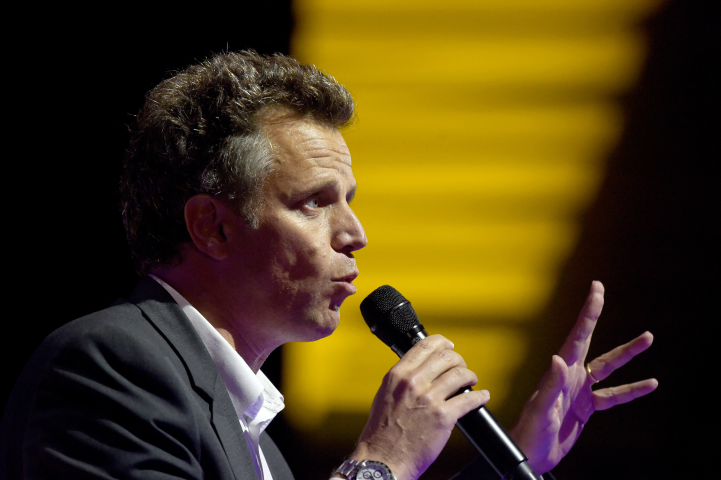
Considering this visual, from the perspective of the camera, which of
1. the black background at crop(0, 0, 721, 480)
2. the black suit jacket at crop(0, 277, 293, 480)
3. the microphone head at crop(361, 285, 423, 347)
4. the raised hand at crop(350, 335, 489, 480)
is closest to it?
the black suit jacket at crop(0, 277, 293, 480)

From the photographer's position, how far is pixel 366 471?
1089 mm

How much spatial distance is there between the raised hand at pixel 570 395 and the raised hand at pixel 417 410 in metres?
0.48

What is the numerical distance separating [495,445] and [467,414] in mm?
77

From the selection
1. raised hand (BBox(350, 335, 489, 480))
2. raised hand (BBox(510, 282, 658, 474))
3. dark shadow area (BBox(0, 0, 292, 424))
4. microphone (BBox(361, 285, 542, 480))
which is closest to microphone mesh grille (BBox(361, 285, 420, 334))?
microphone (BBox(361, 285, 542, 480))

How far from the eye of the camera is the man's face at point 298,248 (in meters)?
1.32

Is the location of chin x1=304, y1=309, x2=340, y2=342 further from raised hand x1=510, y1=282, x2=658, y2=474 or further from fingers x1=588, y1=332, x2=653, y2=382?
fingers x1=588, y1=332, x2=653, y2=382

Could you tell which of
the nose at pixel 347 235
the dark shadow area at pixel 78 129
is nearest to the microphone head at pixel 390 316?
the nose at pixel 347 235

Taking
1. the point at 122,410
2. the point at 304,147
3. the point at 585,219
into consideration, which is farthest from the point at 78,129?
the point at 585,219

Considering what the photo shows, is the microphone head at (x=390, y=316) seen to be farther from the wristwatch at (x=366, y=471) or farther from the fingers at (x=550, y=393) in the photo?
the fingers at (x=550, y=393)

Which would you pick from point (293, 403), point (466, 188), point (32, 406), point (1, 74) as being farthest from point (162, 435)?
point (1, 74)

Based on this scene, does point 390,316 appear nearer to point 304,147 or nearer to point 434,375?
point 434,375

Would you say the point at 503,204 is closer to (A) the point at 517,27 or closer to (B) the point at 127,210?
(A) the point at 517,27

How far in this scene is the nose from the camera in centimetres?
137

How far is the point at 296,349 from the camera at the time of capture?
2.19 m
